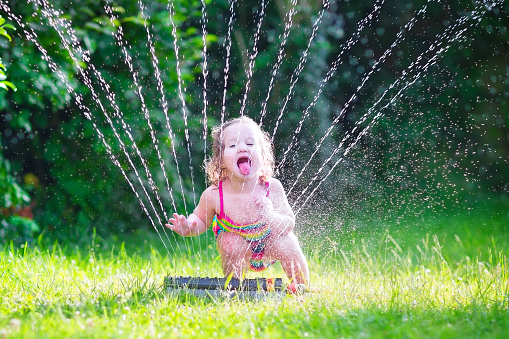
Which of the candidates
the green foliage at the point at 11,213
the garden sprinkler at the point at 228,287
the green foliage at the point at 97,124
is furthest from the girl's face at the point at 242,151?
the green foliage at the point at 11,213

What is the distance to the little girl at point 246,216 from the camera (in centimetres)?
301

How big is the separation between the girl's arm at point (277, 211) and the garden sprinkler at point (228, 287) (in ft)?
0.96

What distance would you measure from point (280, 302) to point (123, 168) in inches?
97.9

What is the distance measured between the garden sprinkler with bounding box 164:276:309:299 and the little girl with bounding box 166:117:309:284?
0.20 metres

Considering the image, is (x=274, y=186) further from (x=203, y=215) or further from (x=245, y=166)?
(x=203, y=215)

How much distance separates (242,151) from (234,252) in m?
0.53

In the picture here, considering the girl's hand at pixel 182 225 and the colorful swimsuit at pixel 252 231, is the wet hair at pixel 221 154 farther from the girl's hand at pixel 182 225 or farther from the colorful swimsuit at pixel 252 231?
the girl's hand at pixel 182 225

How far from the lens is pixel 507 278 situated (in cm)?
309

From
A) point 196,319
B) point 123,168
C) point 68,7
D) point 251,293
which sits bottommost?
point 196,319

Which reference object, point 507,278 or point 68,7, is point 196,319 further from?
point 68,7

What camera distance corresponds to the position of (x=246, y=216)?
10.0ft

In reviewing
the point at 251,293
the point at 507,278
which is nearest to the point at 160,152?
the point at 251,293

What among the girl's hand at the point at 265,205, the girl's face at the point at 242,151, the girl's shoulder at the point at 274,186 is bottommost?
the girl's hand at the point at 265,205

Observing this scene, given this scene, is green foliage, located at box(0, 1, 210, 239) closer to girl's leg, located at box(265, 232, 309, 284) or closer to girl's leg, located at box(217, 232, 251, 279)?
girl's leg, located at box(217, 232, 251, 279)
